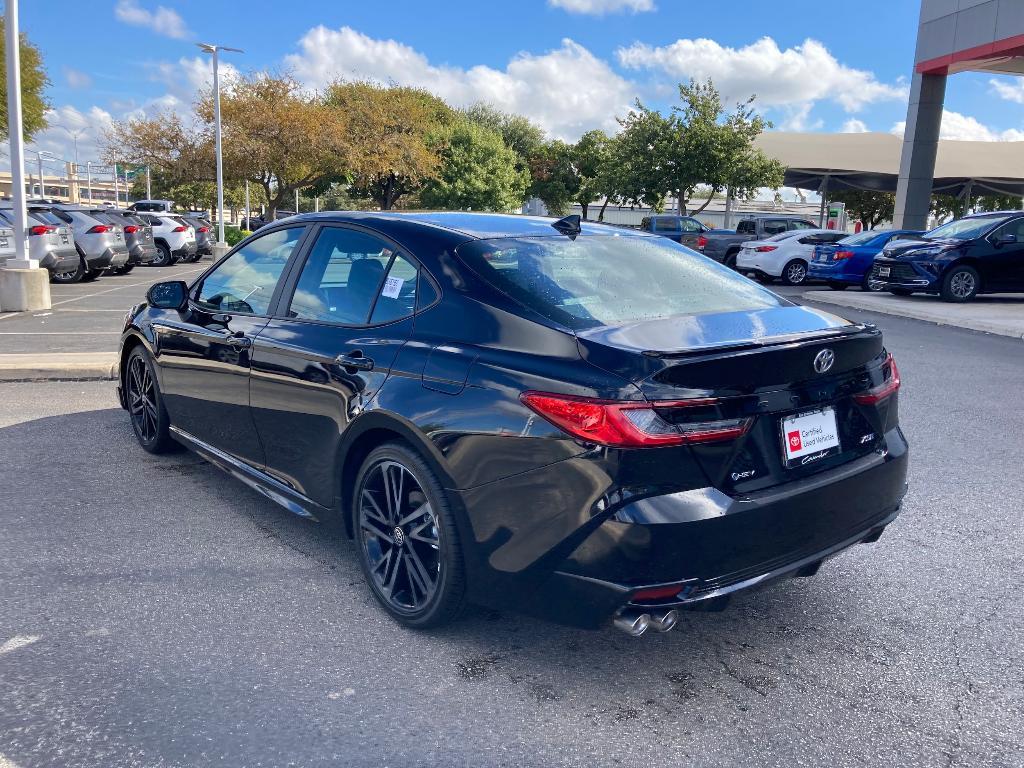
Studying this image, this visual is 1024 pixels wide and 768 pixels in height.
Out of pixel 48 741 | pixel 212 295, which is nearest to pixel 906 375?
→ pixel 212 295

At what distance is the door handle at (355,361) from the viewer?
3.36 meters

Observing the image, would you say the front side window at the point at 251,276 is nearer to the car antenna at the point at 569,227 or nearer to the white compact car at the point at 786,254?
the car antenna at the point at 569,227

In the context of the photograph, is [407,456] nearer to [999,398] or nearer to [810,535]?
[810,535]

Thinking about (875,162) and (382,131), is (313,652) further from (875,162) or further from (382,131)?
(875,162)

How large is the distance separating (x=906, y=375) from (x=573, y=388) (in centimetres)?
715

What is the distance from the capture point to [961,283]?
53.6 feet

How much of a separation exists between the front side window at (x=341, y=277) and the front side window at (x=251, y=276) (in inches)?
Result: 10.2

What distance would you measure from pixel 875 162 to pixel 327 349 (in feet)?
171

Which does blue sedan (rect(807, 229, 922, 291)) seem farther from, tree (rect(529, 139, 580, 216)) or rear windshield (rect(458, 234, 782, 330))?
tree (rect(529, 139, 580, 216))

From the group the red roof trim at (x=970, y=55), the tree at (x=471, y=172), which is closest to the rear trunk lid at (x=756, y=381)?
the red roof trim at (x=970, y=55)

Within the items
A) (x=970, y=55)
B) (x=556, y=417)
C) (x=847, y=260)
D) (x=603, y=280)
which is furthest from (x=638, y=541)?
(x=970, y=55)

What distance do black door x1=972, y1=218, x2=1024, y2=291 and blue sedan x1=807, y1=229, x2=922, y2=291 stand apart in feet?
10.7

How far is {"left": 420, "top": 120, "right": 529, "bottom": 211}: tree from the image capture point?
60.4 metres

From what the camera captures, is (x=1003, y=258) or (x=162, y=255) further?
(x=162, y=255)
